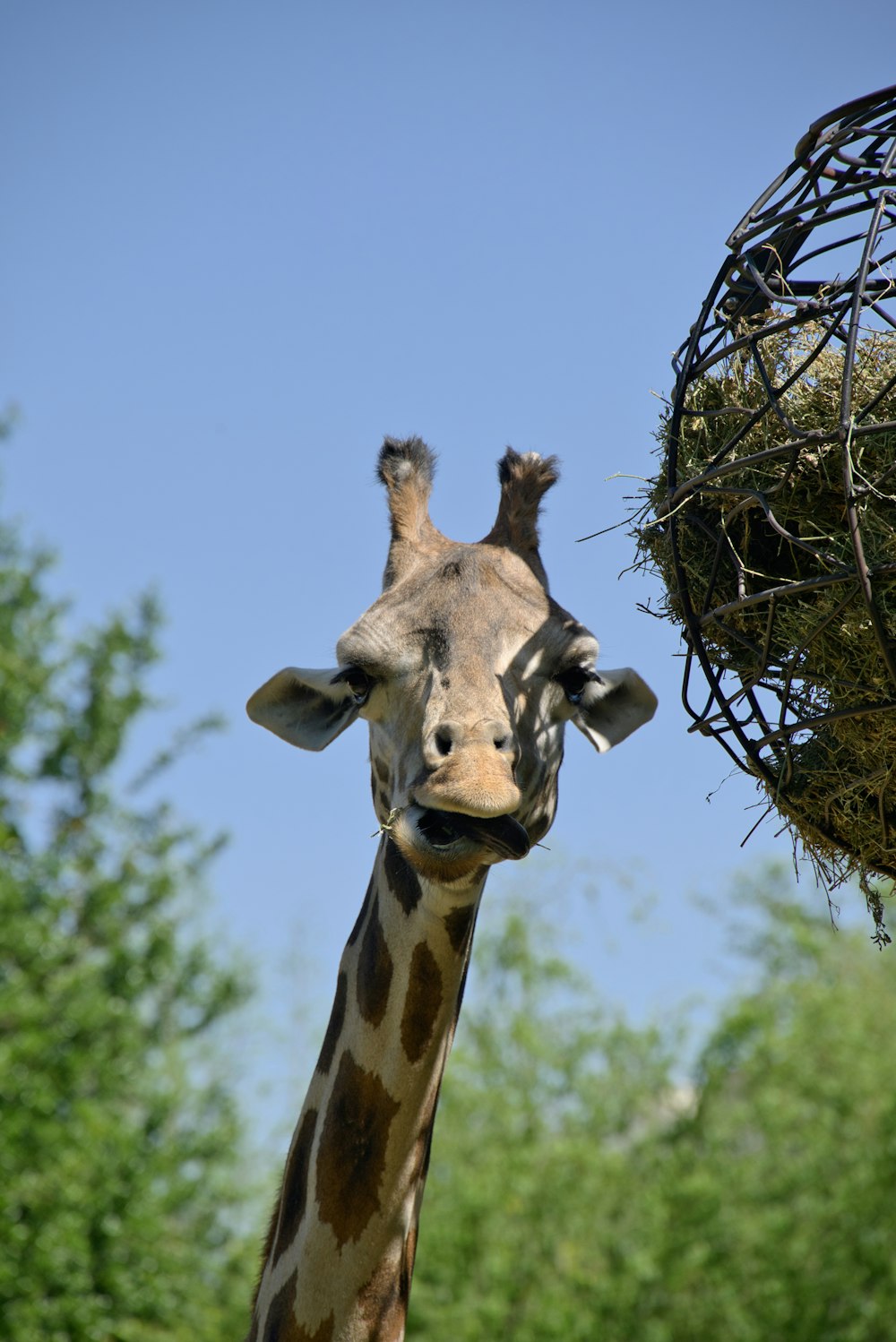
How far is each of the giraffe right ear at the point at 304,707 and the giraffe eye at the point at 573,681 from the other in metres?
0.62

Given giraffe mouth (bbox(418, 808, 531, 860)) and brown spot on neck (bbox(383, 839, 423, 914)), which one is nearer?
giraffe mouth (bbox(418, 808, 531, 860))

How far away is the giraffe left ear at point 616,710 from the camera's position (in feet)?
14.1

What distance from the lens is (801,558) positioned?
3127 mm

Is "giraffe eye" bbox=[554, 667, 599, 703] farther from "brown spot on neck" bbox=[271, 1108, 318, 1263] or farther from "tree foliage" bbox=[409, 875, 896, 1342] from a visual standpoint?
"tree foliage" bbox=[409, 875, 896, 1342]

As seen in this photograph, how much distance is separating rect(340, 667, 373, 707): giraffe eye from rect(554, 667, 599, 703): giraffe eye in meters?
0.52

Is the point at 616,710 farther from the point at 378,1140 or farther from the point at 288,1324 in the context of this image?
the point at 288,1324

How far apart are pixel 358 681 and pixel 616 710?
877 millimetres

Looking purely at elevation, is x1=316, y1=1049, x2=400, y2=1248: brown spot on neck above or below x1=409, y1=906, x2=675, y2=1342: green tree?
below

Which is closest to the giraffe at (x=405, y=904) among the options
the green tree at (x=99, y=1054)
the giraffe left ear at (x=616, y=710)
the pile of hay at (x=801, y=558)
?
the giraffe left ear at (x=616, y=710)

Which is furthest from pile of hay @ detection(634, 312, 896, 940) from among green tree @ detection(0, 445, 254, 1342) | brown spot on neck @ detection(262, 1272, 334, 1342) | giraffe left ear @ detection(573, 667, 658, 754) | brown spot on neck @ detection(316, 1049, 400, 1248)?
green tree @ detection(0, 445, 254, 1342)

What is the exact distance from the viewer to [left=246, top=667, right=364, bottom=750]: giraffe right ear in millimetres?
4215

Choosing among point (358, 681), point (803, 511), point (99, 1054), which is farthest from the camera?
point (99, 1054)

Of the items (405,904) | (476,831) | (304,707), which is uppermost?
(304,707)

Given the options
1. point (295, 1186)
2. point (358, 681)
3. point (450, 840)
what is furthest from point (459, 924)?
point (295, 1186)
